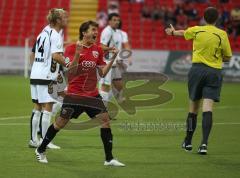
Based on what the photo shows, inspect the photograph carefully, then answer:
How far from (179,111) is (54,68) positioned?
6942mm

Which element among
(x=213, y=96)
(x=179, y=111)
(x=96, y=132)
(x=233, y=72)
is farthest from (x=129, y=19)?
(x=213, y=96)

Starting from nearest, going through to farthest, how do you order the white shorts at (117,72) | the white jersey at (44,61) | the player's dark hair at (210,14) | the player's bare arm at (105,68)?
the player's bare arm at (105,68) < the player's dark hair at (210,14) < the white jersey at (44,61) < the white shorts at (117,72)

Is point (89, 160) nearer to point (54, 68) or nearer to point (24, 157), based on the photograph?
point (24, 157)

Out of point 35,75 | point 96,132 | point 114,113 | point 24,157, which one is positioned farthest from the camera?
point 114,113

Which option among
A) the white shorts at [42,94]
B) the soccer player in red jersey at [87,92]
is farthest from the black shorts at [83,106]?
the white shorts at [42,94]

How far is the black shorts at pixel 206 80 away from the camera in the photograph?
1148 cm

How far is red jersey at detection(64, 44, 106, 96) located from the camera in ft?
33.3

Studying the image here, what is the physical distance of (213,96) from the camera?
37.7 feet

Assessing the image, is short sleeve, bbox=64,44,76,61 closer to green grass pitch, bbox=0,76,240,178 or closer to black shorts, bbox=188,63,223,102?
green grass pitch, bbox=0,76,240,178

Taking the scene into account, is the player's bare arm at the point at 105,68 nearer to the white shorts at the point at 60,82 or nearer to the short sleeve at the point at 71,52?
the short sleeve at the point at 71,52

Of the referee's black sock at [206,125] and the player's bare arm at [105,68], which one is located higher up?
the player's bare arm at [105,68]

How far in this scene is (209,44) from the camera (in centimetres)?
1145

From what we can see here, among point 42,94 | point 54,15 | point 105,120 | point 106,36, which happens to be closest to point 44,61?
point 42,94

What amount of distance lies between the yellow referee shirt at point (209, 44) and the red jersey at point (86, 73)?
1.99 m
